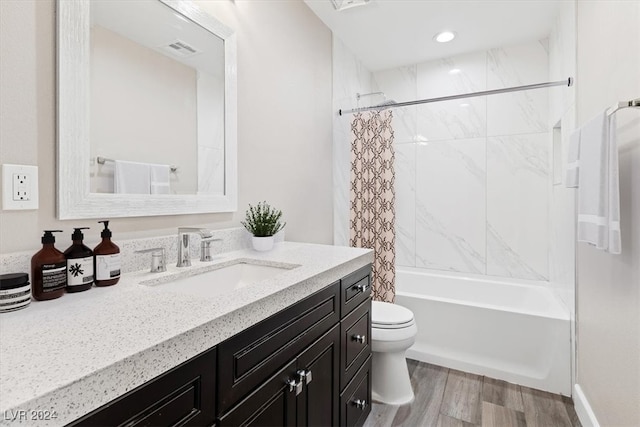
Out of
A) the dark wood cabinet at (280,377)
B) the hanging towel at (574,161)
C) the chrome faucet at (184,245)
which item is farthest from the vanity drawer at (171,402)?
the hanging towel at (574,161)

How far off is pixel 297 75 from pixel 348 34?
819 mm

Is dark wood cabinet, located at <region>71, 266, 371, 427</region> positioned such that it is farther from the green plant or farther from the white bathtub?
the white bathtub

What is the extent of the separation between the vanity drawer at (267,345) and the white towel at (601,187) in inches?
42.0

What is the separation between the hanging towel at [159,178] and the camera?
1.30 m

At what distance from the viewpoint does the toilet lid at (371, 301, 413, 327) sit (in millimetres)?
1936

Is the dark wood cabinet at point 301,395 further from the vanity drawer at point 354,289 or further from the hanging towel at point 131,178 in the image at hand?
the hanging towel at point 131,178

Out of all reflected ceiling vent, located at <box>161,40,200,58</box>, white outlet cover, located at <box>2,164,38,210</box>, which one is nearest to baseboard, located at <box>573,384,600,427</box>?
white outlet cover, located at <box>2,164,38,210</box>

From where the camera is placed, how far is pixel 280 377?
986 mm

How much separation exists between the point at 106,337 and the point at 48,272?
395 millimetres

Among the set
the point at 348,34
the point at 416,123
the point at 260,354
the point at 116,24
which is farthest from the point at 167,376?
the point at 416,123

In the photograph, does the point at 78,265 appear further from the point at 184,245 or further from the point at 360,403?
the point at 360,403

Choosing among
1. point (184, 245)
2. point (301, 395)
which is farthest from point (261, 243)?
point (301, 395)

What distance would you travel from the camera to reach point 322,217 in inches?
100

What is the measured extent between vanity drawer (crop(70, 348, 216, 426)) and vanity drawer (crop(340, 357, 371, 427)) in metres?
0.83
